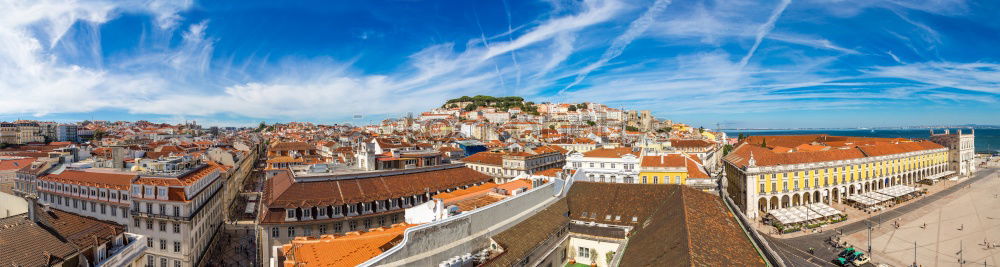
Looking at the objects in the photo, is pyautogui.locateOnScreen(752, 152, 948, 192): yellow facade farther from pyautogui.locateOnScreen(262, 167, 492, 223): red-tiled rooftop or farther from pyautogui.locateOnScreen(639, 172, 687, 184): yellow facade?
pyautogui.locateOnScreen(262, 167, 492, 223): red-tiled rooftop

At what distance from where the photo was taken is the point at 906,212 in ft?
140

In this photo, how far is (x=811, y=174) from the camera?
45.1 m

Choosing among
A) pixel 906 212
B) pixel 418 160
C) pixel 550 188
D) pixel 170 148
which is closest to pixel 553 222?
pixel 550 188

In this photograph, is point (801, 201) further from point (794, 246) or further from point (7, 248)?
point (7, 248)

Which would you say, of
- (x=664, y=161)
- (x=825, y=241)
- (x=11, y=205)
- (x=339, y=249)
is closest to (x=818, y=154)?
(x=825, y=241)

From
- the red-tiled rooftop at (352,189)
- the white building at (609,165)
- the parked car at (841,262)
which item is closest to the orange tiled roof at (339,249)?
the red-tiled rooftop at (352,189)

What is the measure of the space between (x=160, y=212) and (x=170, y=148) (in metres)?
34.8

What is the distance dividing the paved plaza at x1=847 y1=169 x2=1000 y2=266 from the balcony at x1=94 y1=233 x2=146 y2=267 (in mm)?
41501

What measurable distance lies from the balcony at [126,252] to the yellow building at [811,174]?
44.6m

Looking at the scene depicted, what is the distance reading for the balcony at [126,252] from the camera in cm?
1706

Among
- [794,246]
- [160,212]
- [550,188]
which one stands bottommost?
[794,246]

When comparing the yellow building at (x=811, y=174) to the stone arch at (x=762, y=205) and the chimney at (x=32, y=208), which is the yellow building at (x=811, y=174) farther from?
the chimney at (x=32, y=208)

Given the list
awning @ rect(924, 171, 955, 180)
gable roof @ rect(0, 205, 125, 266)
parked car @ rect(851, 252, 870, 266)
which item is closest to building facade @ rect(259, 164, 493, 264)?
gable roof @ rect(0, 205, 125, 266)

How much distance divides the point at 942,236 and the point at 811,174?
11656 millimetres
